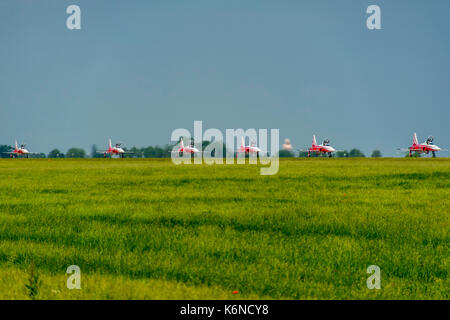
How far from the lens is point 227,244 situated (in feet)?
29.3

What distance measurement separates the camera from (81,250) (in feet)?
28.7

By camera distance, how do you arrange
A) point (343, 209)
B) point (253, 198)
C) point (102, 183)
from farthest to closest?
point (102, 183) → point (253, 198) → point (343, 209)

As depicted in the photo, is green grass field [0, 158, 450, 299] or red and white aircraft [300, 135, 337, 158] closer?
green grass field [0, 158, 450, 299]

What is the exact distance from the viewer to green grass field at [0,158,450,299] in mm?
6531

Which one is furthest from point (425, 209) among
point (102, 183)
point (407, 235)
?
point (102, 183)

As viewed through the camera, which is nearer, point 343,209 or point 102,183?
point 343,209

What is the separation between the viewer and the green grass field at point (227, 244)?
21.4ft

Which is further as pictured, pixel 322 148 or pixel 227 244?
pixel 322 148

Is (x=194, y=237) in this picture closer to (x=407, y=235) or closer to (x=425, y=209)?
(x=407, y=235)

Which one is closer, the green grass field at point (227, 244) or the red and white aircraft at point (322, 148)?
the green grass field at point (227, 244)

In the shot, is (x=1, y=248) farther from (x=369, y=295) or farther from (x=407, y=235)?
(x=407, y=235)
